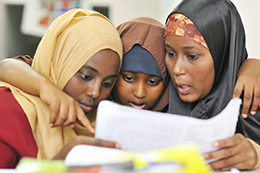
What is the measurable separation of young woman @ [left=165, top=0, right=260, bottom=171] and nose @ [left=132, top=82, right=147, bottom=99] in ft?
0.56

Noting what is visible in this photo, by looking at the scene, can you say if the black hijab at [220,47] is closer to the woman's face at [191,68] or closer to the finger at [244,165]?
the woman's face at [191,68]

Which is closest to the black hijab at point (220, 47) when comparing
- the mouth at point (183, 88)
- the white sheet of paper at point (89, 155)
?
the mouth at point (183, 88)

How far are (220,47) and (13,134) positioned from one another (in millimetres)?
947

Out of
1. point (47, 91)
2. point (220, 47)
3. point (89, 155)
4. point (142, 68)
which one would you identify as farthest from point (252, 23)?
point (89, 155)

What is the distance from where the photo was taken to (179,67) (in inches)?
48.3

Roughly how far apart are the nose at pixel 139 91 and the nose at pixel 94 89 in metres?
0.25

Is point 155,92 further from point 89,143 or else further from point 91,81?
point 89,143

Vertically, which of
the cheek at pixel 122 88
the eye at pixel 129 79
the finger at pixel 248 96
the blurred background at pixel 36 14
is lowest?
the blurred background at pixel 36 14

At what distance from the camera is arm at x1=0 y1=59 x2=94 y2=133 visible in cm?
92

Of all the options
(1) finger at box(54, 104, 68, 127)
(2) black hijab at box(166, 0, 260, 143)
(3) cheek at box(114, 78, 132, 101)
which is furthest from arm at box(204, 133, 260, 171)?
(3) cheek at box(114, 78, 132, 101)

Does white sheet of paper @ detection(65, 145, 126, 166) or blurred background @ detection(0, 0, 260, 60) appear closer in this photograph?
white sheet of paper @ detection(65, 145, 126, 166)

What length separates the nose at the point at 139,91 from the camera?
1.38m

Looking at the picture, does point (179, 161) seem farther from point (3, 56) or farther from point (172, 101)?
point (3, 56)

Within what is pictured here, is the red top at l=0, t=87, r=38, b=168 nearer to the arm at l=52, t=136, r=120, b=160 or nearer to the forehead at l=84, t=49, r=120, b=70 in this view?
the arm at l=52, t=136, r=120, b=160
